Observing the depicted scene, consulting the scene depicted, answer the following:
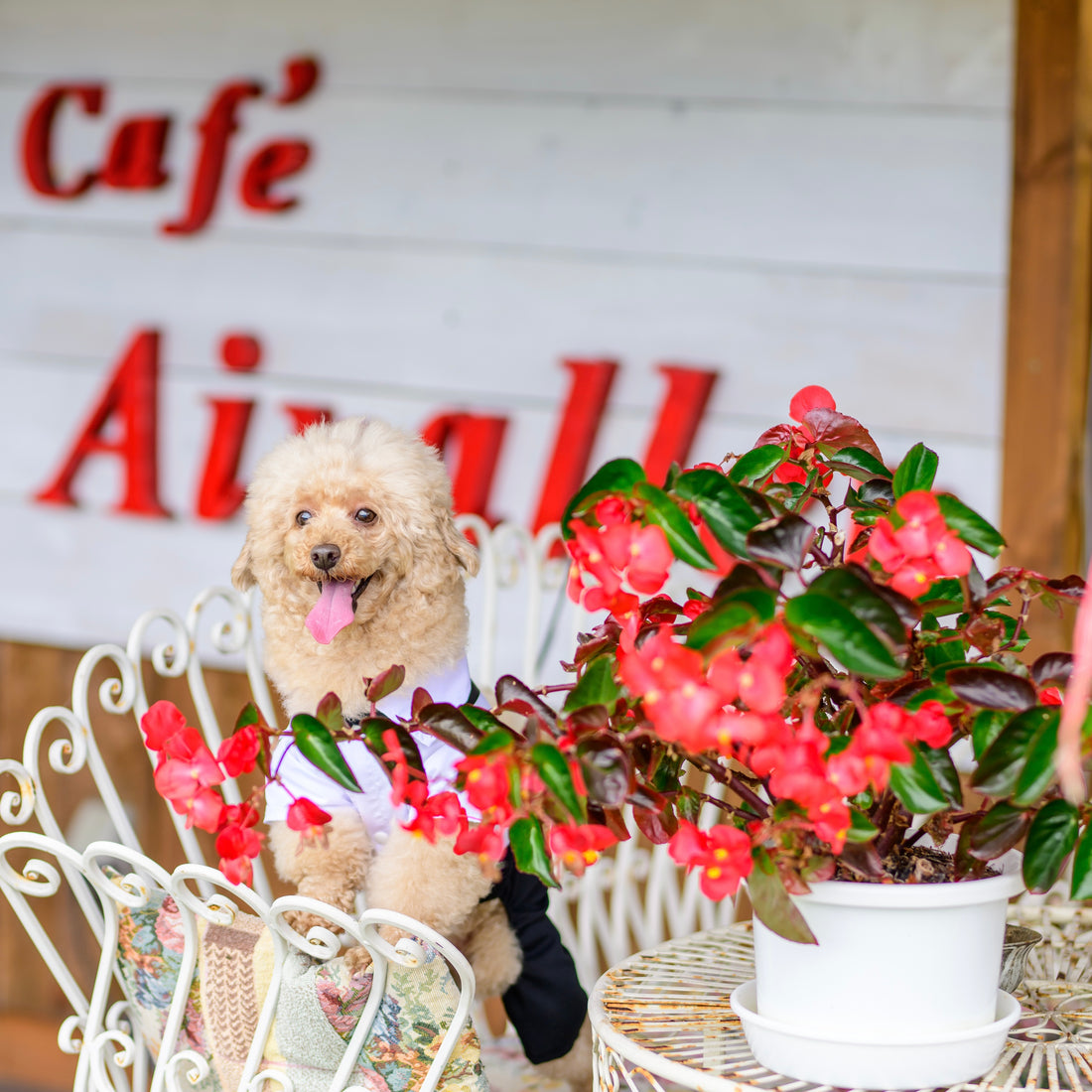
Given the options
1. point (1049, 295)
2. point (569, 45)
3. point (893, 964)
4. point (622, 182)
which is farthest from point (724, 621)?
point (569, 45)

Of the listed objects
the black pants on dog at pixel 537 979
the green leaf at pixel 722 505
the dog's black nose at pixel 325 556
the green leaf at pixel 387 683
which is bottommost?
the black pants on dog at pixel 537 979

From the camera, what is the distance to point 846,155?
190 centimetres

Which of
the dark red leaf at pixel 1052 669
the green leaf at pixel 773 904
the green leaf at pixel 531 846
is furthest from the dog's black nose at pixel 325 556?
the dark red leaf at pixel 1052 669

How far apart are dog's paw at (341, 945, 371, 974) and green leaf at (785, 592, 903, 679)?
1.56ft

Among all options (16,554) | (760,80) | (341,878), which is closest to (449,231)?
(760,80)

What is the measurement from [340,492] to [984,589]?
52 cm

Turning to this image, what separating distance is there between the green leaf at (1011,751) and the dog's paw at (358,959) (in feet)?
1.59

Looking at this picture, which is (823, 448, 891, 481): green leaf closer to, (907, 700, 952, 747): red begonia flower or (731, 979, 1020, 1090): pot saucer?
(907, 700, 952, 747): red begonia flower

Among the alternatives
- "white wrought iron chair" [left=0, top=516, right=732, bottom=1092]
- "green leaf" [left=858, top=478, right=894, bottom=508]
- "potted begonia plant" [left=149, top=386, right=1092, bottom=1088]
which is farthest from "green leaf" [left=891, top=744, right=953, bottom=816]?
"white wrought iron chair" [left=0, top=516, right=732, bottom=1092]

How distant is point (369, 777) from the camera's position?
3.64ft

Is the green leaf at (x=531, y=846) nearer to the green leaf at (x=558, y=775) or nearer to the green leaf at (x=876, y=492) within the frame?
the green leaf at (x=558, y=775)

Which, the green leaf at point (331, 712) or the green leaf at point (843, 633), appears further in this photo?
the green leaf at point (331, 712)

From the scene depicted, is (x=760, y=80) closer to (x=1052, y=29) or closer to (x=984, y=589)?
(x=1052, y=29)

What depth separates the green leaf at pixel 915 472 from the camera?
85 cm
